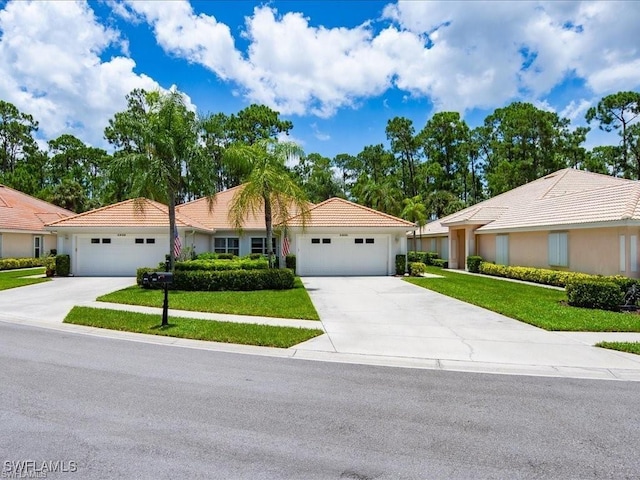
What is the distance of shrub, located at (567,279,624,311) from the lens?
12211 mm

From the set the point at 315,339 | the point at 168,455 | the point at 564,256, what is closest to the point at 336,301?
the point at 315,339

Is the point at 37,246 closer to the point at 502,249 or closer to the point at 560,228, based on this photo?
the point at 502,249

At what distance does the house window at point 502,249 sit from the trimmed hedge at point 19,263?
30.8m

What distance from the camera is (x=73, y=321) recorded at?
35.2 feet

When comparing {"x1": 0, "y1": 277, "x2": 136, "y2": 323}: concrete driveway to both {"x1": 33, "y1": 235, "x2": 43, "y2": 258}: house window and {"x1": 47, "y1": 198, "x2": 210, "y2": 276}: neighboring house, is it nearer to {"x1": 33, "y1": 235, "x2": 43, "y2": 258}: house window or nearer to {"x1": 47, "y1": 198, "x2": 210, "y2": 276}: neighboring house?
{"x1": 47, "y1": 198, "x2": 210, "y2": 276}: neighboring house

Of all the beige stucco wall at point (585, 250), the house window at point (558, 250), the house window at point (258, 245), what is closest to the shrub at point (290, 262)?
the house window at point (258, 245)

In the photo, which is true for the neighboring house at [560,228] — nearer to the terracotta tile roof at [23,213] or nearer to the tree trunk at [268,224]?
the tree trunk at [268,224]

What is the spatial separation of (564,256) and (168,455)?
20.3m

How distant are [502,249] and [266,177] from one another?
15807 mm

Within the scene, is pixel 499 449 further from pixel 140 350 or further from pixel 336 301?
pixel 336 301

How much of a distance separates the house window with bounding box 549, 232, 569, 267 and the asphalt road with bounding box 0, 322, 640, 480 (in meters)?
15.1

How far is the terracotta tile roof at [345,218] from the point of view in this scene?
23.5m

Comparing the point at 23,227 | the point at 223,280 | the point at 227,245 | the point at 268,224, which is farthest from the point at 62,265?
the point at 268,224

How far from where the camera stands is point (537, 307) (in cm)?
1252
